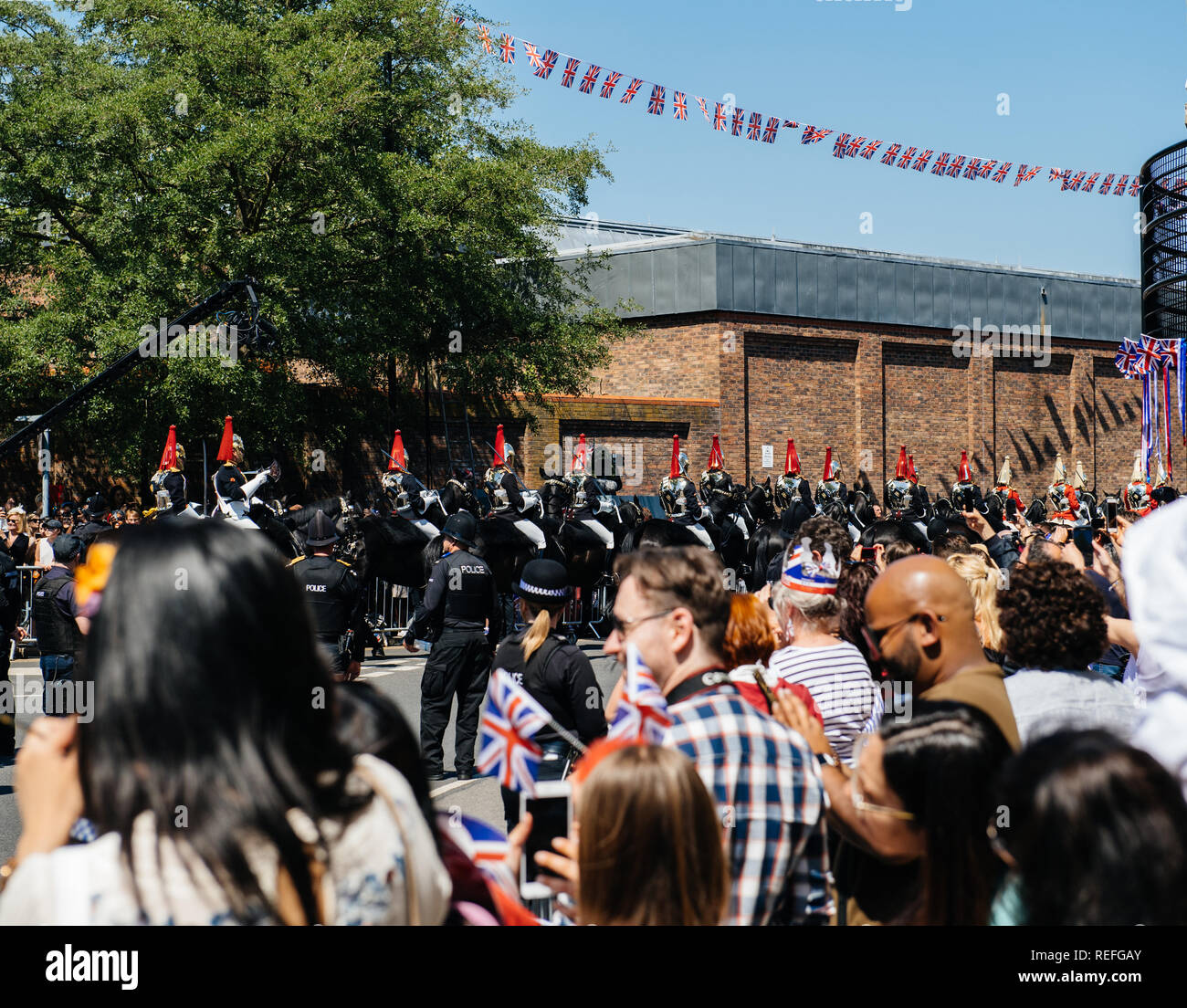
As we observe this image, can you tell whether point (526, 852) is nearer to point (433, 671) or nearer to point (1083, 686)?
point (1083, 686)

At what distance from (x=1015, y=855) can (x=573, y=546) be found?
14.4 meters

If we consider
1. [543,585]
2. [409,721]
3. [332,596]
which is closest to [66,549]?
[332,596]

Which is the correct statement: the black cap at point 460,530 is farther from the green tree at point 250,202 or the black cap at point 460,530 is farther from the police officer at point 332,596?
the green tree at point 250,202

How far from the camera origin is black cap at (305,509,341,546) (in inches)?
341

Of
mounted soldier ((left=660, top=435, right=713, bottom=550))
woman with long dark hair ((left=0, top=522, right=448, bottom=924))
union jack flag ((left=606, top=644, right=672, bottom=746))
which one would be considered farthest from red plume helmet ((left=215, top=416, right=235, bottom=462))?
woman with long dark hair ((left=0, top=522, right=448, bottom=924))

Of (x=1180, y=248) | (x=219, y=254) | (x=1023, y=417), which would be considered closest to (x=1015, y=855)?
(x=1180, y=248)

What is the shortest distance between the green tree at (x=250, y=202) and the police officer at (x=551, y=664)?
14519mm

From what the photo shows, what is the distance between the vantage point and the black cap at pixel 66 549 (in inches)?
384

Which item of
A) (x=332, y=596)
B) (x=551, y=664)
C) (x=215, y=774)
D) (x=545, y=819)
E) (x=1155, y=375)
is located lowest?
(x=545, y=819)

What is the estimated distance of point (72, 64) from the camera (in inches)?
840

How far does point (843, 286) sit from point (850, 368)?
2345mm

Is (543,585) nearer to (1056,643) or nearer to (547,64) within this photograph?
(1056,643)

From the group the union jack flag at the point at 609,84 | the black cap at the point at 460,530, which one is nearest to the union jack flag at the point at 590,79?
the union jack flag at the point at 609,84

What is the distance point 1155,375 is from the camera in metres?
21.9
